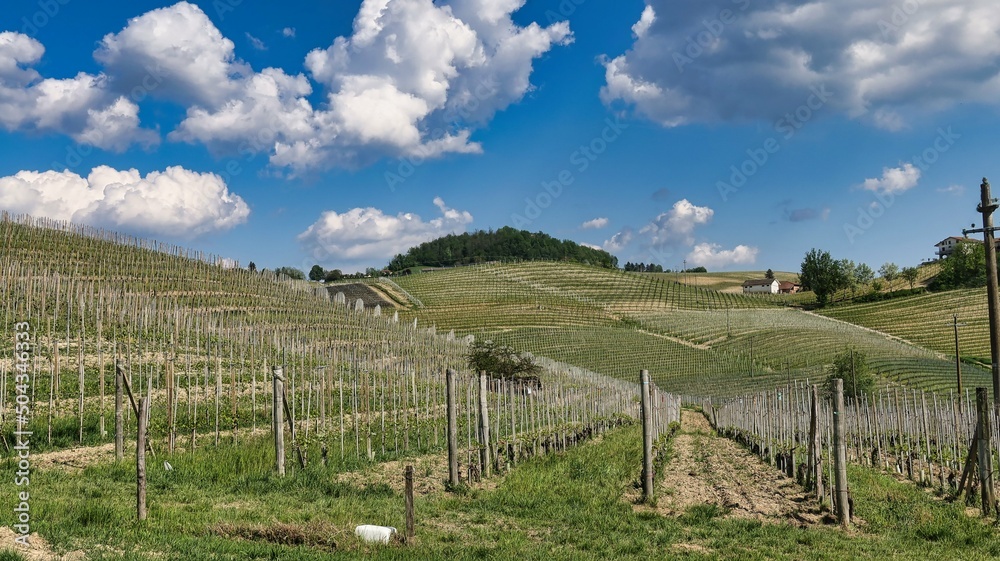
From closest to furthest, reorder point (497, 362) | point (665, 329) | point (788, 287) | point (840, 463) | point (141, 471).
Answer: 1. point (141, 471)
2. point (840, 463)
3. point (497, 362)
4. point (665, 329)
5. point (788, 287)

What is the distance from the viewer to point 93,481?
8969mm

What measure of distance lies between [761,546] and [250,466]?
24.4ft

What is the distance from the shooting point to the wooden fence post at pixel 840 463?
857 cm

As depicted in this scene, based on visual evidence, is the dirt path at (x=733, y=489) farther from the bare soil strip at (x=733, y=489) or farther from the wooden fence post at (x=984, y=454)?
the wooden fence post at (x=984, y=454)

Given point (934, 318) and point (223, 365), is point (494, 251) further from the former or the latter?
point (223, 365)

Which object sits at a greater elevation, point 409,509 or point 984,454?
point 409,509

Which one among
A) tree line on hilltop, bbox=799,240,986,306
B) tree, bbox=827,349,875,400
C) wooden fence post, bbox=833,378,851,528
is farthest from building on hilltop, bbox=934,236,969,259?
wooden fence post, bbox=833,378,851,528

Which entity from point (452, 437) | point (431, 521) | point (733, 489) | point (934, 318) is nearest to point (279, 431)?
point (452, 437)

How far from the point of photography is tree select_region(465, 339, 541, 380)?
2986 cm

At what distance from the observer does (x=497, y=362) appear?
30016mm

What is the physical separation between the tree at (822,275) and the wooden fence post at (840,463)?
101m

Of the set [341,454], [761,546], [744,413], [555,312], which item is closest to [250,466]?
[341,454]

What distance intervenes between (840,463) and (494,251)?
129600 mm

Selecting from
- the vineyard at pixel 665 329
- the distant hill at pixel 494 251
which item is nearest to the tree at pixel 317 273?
the distant hill at pixel 494 251
